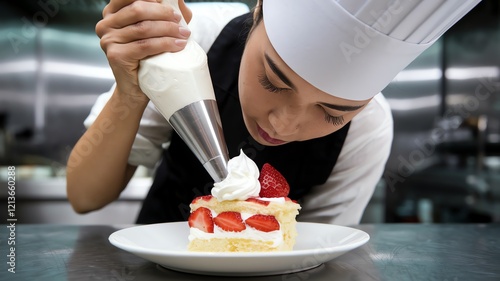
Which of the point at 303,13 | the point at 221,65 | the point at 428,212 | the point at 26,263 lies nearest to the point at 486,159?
the point at 428,212

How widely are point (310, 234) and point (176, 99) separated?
0.42 metres

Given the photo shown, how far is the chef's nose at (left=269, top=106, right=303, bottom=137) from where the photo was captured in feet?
3.39

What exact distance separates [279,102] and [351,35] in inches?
7.7

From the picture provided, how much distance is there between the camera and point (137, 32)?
971 mm

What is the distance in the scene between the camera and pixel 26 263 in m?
0.87

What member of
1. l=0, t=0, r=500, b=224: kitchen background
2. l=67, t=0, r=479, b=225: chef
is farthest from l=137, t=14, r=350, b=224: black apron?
l=0, t=0, r=500, b=224: kitchen background

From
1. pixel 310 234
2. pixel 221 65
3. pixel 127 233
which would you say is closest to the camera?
pixel 127 233

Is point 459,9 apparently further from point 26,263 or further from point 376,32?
point 26,263

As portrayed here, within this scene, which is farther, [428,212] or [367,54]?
[428,212]

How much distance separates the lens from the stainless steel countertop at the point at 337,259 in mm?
800

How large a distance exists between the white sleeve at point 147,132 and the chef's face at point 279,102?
425 millimetres

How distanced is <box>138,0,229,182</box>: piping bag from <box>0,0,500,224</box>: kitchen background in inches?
135

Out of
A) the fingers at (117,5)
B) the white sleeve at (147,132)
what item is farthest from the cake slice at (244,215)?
the white sleeve at (147,132)

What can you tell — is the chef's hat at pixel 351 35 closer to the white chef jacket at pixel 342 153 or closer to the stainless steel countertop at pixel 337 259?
the stainless steel countertop at pixel 337 259
